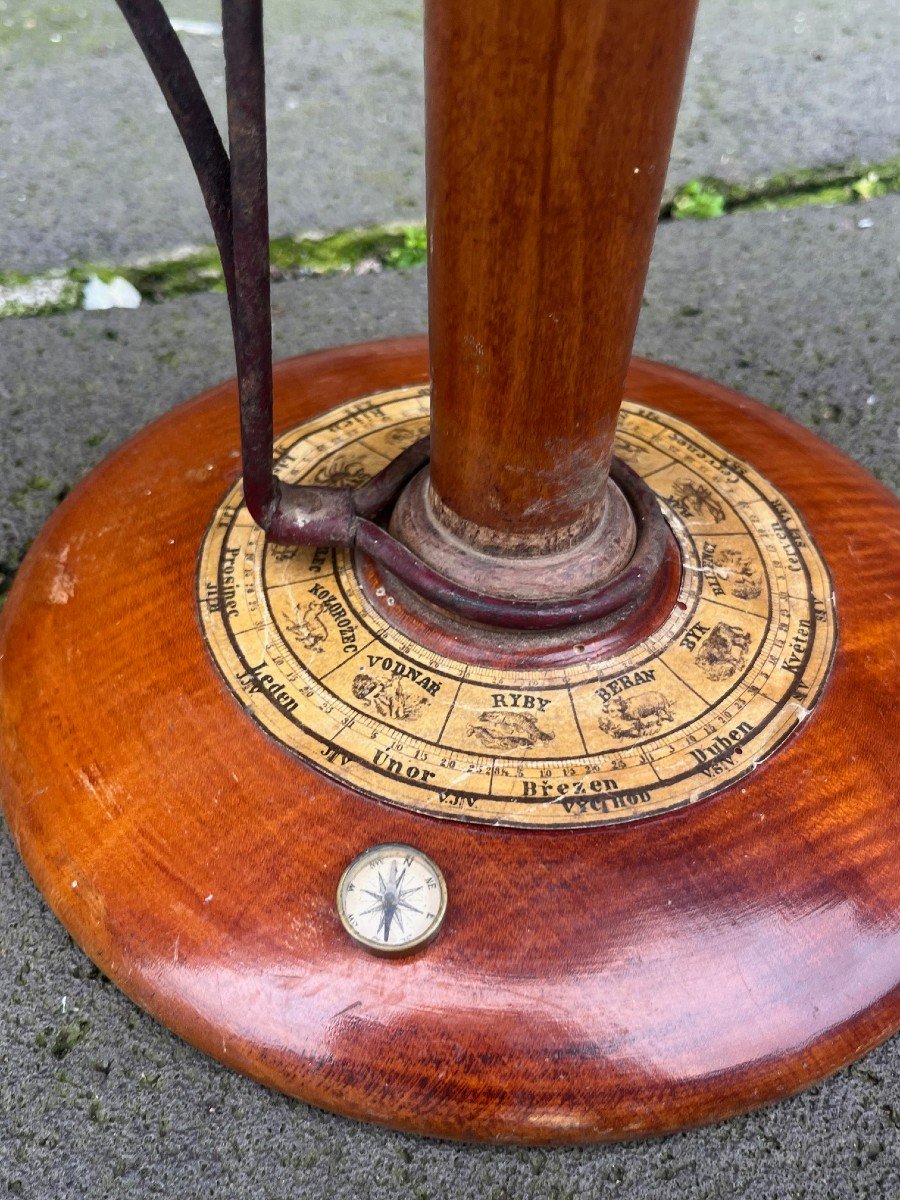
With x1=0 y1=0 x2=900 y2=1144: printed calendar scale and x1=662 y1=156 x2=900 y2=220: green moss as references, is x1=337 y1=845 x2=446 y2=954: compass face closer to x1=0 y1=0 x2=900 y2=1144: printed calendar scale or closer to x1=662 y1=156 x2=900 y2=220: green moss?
x1=0 y1=0 x2=900 y2=1144: printed calendar scale

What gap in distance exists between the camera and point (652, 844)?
33.4 inches

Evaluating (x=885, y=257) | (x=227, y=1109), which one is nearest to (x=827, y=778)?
(x=227, y=1109)

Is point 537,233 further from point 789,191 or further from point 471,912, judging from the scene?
point 789,191

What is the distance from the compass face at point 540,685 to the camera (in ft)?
2.89

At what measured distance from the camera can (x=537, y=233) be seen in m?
0.77

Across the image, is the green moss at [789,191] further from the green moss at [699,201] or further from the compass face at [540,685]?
the compass face at [540,685]

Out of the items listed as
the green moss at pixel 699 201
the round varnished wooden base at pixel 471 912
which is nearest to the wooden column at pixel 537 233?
the round varnished wooden base at pixel 471 912

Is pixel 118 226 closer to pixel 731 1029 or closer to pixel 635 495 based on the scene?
pixel 635 495

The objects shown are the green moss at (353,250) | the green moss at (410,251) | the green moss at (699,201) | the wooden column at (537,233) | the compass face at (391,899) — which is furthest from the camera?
the green moss at (699,201)

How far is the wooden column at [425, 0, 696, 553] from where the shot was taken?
686 millimetres

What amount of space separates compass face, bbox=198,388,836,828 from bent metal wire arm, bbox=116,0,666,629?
6 centimetres

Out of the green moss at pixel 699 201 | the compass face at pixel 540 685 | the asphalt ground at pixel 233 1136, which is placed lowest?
the asphalt ground at pixel 233 1136

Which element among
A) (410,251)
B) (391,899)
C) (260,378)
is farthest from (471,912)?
(410,251)

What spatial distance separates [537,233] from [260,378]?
0.94ft
